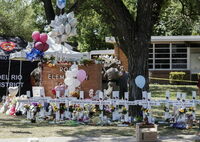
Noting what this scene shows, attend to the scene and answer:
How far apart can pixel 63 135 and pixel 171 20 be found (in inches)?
1149

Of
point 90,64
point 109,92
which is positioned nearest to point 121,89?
point 109,92

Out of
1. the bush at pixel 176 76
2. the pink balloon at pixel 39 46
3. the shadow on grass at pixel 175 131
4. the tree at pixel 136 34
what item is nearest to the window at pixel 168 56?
the bush at pixel 176 76

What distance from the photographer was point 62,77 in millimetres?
14062

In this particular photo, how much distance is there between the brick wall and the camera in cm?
1372

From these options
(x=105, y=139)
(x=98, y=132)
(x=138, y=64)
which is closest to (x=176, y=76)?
(x=138, y=64)

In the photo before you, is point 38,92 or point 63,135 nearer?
point 63,135

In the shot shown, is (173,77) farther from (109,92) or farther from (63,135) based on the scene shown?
(63,135)

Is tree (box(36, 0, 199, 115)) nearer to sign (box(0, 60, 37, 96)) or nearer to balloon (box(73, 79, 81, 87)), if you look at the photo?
balloon (box(73, 79, 81, 87))

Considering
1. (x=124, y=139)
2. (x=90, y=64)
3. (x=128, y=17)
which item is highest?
(x=128, y=17)

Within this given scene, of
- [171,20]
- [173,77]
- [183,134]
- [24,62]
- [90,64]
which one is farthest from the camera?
→ [171,20]

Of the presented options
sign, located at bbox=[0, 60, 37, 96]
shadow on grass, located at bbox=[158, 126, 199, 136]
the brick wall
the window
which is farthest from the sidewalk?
the window

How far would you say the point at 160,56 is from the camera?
29.4m

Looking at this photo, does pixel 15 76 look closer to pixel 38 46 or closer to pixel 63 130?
pixel 38 46

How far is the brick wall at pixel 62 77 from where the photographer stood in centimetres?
1372
